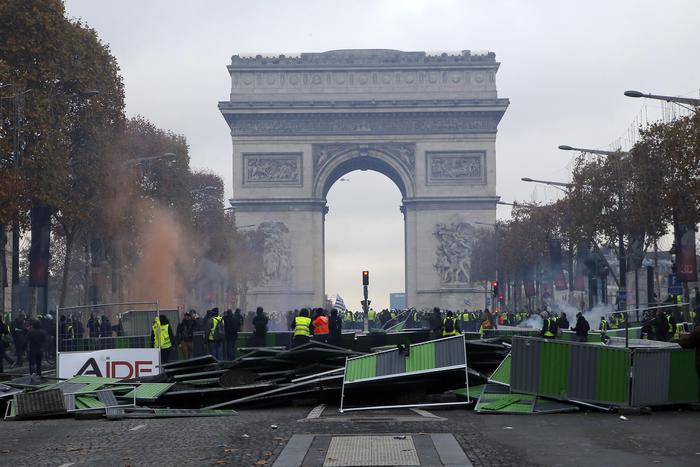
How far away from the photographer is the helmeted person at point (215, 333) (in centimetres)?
4059

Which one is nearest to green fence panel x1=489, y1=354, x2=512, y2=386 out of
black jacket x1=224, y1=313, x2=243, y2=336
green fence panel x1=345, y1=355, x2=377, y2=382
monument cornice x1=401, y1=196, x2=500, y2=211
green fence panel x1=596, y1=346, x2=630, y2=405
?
green fence panel x1=596, y1=346, x2=630, y2=405

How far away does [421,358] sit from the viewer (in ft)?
69.8

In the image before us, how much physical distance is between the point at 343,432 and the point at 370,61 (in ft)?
294

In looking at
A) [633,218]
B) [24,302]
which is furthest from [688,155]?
[24,302]

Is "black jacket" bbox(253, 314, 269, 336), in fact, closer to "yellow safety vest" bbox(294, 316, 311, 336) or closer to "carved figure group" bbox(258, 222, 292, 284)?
"yellow safety vest" bbox(294, 316, 311, 336)

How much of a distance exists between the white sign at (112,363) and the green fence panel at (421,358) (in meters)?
6.97

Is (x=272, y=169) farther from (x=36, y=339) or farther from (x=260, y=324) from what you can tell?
(x=36, y=339)

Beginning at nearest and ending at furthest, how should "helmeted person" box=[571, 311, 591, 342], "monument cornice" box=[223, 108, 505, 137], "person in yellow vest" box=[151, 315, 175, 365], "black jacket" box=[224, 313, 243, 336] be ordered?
"person in yellow vest" box=[151, 315, 175, 365] → "helmeted person" box=[571, 311, 591, 342] → "black jacket" box=[224, 313, 243, 336] → "monument cornice" box=[223, 108, 505, 137]

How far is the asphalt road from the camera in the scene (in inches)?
578

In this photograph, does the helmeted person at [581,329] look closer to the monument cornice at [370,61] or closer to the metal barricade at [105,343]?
the metal barricade at [105,343]

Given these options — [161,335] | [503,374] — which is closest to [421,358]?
[503,374]

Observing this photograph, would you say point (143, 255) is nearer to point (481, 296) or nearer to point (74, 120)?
point (74, 120)

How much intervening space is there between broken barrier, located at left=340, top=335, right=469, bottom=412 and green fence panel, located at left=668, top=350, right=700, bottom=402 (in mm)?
2983

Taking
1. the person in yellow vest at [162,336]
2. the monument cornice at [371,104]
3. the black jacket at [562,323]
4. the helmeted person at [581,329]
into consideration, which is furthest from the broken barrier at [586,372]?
the monument cornice at [371,104]
